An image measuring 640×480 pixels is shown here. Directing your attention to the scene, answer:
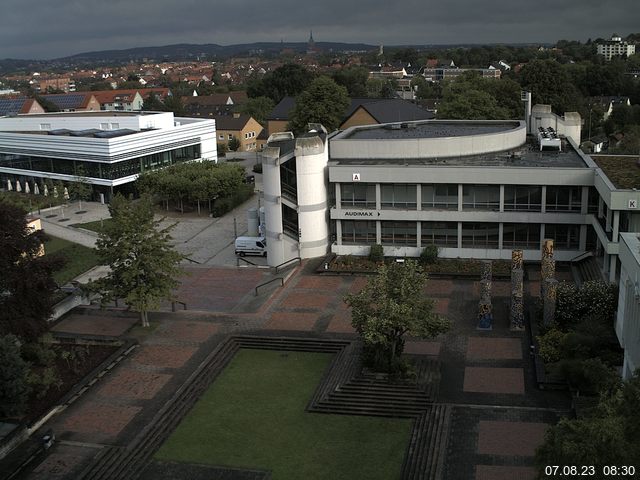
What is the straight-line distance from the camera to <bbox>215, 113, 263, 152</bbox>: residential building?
92750mm

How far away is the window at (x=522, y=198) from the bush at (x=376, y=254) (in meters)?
7.18

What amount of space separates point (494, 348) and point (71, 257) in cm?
2787

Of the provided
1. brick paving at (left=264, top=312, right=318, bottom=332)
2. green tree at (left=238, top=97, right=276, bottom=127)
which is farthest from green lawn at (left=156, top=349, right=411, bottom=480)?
green tree at (left=238, top=97, right=276, bottom=127)

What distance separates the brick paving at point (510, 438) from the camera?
21750mm

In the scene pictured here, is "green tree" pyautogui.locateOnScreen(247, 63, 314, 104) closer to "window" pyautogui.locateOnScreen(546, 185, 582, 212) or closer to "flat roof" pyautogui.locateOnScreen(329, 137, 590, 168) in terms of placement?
"flat roof" pyautogui.locateOnScreen(329, 137, 590, 168)

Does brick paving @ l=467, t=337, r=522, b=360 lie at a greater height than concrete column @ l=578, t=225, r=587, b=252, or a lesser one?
lesser

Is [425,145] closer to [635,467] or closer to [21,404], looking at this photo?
[21,404]

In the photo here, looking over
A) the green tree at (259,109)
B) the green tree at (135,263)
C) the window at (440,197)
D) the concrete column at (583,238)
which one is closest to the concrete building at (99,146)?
the green tree at (135,263)

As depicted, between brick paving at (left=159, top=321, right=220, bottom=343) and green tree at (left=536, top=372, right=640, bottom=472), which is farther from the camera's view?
brick paving at (left=159, top=321, right=220, bottom=343)

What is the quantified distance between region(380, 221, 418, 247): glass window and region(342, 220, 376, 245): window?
27.4 inches

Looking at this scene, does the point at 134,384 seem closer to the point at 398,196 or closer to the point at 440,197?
the point at 398,196

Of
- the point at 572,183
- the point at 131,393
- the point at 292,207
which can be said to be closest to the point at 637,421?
the point at 131,393

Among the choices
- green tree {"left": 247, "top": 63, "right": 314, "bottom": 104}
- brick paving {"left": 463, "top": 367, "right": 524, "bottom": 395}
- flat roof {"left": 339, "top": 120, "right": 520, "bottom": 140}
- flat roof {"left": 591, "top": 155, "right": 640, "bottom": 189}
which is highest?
green tree {"left": 247, "top": 63, "right": 314, "bottom": 104}

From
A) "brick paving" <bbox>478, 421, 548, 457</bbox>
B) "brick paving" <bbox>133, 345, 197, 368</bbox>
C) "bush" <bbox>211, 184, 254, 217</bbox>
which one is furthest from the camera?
"bush" <bbox>211, 184, 254, 217</bbox>
